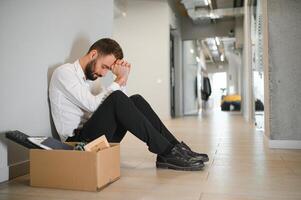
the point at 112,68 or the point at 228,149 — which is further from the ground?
the point at 112,68

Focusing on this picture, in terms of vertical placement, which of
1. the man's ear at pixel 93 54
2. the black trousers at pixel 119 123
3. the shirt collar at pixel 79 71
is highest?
the man's ear at pixel 93 54

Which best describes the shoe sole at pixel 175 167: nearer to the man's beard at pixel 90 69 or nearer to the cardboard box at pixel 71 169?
the cardboard box at pixel 71 169

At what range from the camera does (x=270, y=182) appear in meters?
1.57

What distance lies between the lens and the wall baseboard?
2.65m

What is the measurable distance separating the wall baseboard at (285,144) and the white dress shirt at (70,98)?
5.04 feet

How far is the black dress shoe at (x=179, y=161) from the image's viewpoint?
6.01ft

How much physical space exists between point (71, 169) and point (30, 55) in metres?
0.71

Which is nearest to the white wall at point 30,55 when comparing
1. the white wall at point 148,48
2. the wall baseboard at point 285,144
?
the wall baseboard at point 285,144

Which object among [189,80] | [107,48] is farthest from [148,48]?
[107,48]

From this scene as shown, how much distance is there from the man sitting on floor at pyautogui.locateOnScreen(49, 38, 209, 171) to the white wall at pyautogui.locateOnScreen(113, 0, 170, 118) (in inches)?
198

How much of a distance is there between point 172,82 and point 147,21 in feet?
6.43

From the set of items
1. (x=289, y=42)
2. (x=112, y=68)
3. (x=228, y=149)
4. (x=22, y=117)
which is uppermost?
(x=289, y=42)

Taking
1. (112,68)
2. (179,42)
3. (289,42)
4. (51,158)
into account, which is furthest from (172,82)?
(51,158)

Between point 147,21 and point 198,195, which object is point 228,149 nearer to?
point 198,195
